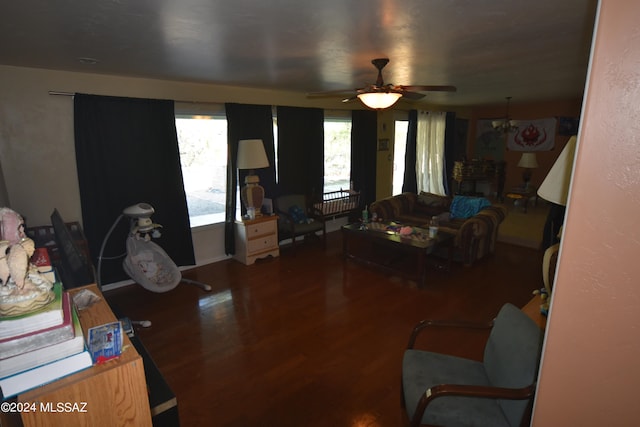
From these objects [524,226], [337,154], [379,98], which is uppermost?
[379,98]

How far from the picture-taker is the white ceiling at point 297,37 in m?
1.57

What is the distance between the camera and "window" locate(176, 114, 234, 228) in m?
4.09

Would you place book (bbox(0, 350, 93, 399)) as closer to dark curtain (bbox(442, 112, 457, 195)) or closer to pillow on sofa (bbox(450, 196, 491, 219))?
pillow on sofa (bbox(450, 196, 491, 219))

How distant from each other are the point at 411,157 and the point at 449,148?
4.84ft

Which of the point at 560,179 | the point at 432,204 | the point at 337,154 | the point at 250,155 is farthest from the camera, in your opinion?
the point at 337,154

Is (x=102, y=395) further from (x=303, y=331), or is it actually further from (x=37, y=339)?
(x=303, y=331)

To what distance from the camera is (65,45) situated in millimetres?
2199

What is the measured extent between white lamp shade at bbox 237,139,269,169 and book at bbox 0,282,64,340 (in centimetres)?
328

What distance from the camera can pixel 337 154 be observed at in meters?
5.77

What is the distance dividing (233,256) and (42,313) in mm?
3772

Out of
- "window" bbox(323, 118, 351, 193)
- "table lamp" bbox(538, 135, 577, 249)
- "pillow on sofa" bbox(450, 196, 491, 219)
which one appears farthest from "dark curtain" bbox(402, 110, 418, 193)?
"table lamp" bbox(538, 135, 577, 249)

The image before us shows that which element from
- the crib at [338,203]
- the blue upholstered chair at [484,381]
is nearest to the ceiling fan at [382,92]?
the blue upholstered chair at [484,381]

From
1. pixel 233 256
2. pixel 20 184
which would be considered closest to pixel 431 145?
pixel 233 256

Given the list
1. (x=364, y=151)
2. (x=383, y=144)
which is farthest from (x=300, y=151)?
(x=383, y=144)
